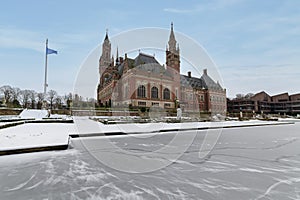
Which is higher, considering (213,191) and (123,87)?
(123,87)

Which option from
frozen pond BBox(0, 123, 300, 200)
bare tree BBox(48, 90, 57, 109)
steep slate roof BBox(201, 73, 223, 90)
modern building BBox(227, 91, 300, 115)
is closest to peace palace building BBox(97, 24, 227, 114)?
steep slate roof BBox(201, 73, 223, 90)

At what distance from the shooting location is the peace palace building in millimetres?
41719

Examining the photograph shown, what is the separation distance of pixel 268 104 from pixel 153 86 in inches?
2511

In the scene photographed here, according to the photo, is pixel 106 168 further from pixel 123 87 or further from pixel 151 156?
pixel 123 87

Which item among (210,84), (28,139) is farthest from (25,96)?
(210,84)

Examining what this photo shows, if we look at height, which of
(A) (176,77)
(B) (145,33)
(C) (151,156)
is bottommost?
(C) (151,156)

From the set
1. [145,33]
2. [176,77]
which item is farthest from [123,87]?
[145,33]

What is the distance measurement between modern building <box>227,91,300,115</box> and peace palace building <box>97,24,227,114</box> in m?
20.6

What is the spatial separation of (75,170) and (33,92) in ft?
201

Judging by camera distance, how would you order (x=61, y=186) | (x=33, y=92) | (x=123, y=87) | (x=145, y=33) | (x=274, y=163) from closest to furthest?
(x=61, y=186), (x=274, y=163), (x=145, y=33), (x=123, y=87), (x=33, y=92)

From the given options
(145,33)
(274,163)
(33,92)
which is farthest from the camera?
(33,92)

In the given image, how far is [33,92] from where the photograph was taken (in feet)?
183

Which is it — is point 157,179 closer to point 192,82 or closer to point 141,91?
point 141,91

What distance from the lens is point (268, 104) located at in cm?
8206
